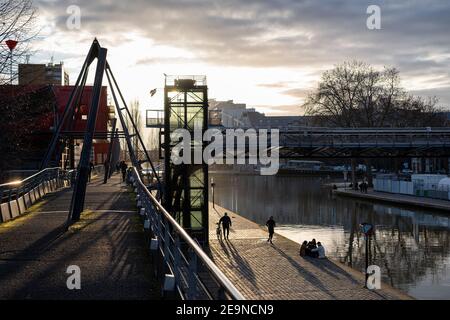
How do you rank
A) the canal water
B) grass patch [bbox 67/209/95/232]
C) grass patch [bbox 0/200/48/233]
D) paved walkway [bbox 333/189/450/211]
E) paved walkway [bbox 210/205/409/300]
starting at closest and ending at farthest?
grass patch [bbox 67/209/95/232] → grass patch [bbox 0/200/48/233] → paved walkway [bbox 210/205/409/300] → the canal water → paved walkway [bbox 333/189/450/211]

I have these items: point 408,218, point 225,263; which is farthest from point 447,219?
point 225,263

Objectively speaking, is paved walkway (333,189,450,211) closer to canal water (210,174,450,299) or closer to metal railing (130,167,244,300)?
canal water (210,174,450,299)

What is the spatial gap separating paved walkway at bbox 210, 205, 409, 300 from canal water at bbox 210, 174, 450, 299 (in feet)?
6.38

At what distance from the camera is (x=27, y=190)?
2130cm

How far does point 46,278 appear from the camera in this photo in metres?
8.36

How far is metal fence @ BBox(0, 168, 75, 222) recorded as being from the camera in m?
16.1

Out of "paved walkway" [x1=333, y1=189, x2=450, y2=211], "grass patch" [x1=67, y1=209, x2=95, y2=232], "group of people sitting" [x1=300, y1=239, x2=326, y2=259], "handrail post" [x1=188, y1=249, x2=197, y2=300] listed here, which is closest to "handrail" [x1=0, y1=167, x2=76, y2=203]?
"grass patch" [x1=67, y1=209, x2=95, y2=232]

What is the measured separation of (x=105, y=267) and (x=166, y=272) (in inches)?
66.0

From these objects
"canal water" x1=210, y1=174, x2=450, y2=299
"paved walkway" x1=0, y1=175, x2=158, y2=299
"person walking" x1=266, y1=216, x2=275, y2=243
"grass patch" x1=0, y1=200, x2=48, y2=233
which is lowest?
"canal water" x1=210, y1=174, x2=450, y2=299

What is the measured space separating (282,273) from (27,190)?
10444 millimetres

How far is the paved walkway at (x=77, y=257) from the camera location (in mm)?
7648

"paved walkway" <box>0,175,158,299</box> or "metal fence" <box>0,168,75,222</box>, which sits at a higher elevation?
"metal fence" <box>0,168,75,222</box>

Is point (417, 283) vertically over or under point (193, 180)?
under
